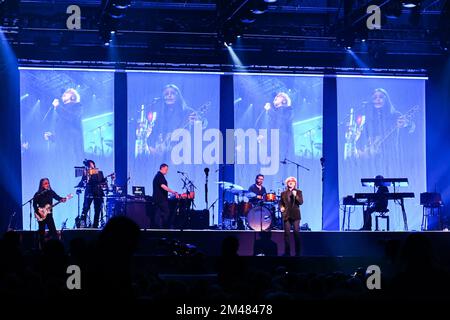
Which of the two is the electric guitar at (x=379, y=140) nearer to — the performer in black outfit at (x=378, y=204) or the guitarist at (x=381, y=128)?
the guitarist at (x=381, y=128)

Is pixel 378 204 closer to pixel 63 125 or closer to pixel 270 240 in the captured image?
pixel 270 240

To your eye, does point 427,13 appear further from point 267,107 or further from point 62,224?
point 62,224

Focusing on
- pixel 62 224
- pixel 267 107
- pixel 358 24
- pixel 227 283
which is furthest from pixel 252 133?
pixel 227 283

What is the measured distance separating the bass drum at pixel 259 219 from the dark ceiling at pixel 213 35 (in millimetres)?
4227

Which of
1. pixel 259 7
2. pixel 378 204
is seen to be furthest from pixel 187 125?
pixel 378 204

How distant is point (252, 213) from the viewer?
49.5 feet

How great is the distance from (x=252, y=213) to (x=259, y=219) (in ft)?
0.68

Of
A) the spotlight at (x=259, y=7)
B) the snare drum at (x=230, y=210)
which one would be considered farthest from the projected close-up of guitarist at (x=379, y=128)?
the spotlight at (x=259, y=7)

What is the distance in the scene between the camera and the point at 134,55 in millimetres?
18266

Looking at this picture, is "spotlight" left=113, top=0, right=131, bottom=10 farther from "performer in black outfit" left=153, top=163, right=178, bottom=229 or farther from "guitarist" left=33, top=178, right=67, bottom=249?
"guitarist" left=33, top=178, right=67, bottom=249

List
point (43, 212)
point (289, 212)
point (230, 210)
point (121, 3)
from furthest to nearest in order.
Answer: point (230, 210) < point (121, 3) < point (43, 212) < point (289, 212)

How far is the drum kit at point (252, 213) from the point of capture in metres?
15.0
